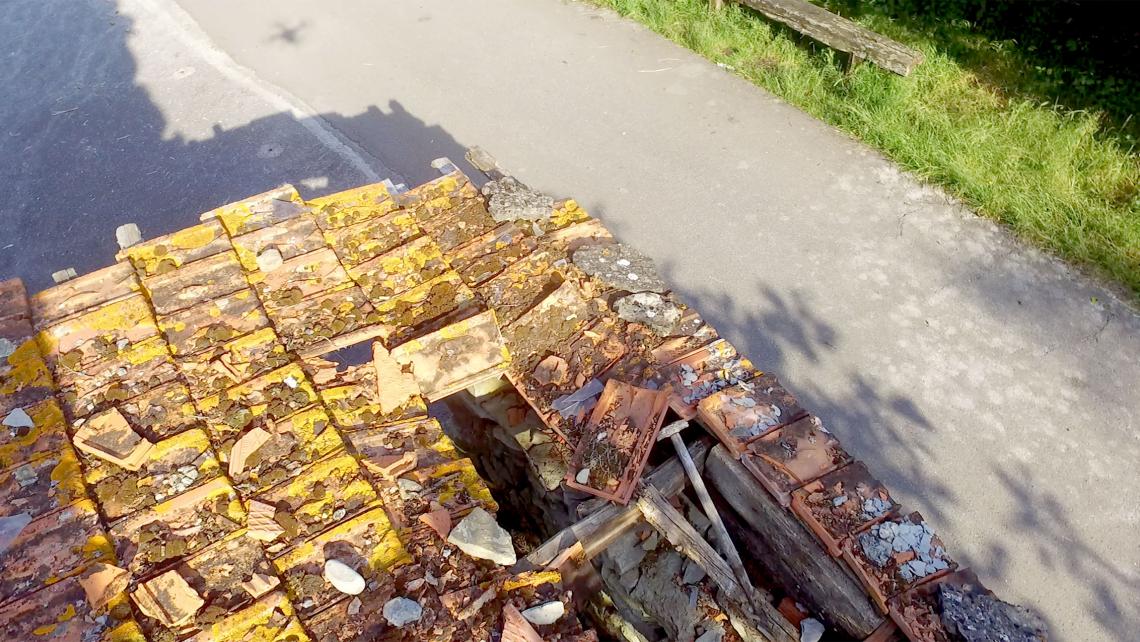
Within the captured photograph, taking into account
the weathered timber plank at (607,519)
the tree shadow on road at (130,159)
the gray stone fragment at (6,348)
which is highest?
the gray stone fragment at (6,348)

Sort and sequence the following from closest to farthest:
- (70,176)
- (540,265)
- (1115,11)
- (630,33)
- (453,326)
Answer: (453,326), (540,265), (1115,11), (70,176), (630,33)

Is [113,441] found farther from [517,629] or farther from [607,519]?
[607,519]

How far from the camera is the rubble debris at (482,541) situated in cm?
291

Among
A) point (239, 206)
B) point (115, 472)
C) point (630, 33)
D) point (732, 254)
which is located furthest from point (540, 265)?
point (630, 33)

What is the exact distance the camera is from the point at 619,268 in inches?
156

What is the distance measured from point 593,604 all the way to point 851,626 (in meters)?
1.45

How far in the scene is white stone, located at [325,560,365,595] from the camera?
2.79 m

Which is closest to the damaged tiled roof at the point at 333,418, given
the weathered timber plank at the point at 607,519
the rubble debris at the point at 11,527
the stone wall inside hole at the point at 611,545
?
the rubble debris at the point at 11,527

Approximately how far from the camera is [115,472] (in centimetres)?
312

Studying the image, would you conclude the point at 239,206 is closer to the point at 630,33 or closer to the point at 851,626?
the point at 851,626

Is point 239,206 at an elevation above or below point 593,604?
above

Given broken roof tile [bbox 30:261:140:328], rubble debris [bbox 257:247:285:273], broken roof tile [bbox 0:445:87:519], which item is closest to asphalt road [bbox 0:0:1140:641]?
rubble debris [bbox 257:247:285:273]

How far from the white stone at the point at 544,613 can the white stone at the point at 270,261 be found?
214 centimetres

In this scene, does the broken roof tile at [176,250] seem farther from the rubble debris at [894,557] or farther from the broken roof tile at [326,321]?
the rubble debris at [894,557]
